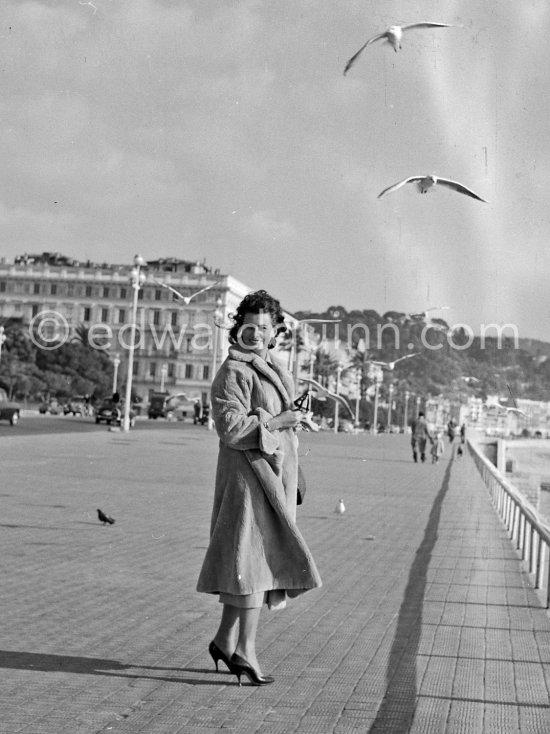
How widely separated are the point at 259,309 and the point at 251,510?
0.94 metres

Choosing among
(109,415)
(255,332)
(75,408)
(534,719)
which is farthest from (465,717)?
(75,408)

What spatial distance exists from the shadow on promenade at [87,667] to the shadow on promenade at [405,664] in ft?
2.51

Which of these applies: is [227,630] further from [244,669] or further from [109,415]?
[109,415]

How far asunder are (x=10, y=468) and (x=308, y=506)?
664 cm

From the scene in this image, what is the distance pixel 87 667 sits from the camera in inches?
226

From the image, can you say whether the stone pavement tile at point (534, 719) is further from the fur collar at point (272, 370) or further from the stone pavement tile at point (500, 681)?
the fur collar at point (272, 370)

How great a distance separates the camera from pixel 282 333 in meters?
5.91

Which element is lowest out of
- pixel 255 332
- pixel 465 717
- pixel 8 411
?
pixel 465 717

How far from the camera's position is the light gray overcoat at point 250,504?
5402 millimetres

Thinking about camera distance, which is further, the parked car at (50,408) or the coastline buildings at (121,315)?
the coastline buildings at (121,315)

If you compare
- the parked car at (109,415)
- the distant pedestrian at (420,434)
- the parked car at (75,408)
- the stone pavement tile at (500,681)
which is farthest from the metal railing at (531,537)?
the parked car at (75,408)

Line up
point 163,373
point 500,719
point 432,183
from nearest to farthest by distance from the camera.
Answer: point 500,719
point 432,183
point 163,373

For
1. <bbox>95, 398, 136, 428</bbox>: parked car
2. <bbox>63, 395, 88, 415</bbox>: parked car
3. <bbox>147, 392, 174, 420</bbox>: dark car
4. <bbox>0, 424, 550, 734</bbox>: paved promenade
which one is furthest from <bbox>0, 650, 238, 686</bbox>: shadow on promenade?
<bbox>147, 392, 174, 420</bbox>: dark car

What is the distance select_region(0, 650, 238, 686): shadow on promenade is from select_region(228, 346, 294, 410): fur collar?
1.33m
